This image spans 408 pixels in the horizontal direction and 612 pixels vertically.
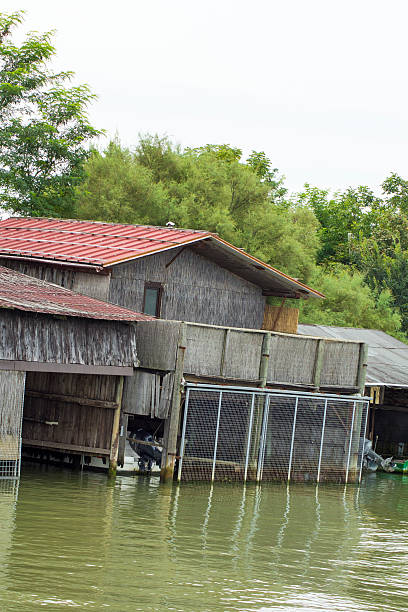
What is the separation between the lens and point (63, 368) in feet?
74.6

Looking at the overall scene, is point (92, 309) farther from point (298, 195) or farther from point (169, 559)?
point (298, 195)

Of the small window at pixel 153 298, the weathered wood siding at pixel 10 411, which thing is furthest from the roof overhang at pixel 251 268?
the weathered wood siding at pixel 10 411

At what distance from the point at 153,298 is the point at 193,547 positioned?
1256 cm

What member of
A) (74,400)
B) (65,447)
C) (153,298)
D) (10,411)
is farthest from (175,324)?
(153,298)

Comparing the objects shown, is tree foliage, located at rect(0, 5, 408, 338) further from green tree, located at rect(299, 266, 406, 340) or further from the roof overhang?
the roof overhang

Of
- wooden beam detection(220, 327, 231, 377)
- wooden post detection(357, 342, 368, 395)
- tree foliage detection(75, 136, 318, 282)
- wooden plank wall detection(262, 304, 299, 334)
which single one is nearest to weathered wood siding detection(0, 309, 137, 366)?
wooden beam detection(220, 327, 231, 377)

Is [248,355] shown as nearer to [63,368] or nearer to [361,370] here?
[361,370]

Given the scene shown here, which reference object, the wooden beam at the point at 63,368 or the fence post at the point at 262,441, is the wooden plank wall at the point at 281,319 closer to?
the fence post at the point at 262,441

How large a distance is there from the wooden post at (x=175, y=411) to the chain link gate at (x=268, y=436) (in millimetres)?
233

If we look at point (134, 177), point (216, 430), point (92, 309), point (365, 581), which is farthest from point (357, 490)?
point (134, 177)

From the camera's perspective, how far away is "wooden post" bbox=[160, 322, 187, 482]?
24.1 m

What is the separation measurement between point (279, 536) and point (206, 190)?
26.1m

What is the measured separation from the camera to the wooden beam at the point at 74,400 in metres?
24.5

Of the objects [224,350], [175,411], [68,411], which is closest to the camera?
[175,411]
